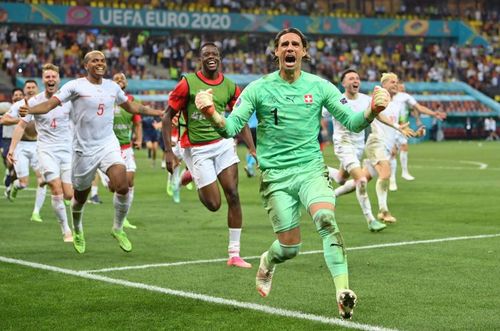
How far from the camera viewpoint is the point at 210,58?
39.8 feet

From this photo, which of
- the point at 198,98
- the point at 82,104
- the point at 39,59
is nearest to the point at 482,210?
the point at 82,104

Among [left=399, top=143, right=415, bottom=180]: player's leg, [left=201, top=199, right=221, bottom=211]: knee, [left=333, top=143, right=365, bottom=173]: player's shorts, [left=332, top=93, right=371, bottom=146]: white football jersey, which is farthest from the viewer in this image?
[left=399, top=143, right=415, bottom=180]: player's leg

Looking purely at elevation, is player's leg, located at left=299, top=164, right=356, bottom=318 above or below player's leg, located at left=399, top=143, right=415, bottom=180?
above

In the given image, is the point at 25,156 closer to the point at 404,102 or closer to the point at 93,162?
the point at 93,162

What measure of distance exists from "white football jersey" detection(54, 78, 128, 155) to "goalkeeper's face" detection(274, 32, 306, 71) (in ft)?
15.1

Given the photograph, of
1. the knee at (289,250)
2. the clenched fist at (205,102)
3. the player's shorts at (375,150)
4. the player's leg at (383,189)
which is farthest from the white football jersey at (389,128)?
the clenched fist at (205,102)

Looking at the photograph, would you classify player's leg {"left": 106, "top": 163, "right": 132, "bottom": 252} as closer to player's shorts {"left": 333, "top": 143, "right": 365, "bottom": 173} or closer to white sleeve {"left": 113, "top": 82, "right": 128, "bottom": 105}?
white sleeve {"left": 113, "top": 82, "right": 128, "bottom": 105}

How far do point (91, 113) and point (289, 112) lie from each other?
4.69m

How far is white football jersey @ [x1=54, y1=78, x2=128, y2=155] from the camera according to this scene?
12.6 meters

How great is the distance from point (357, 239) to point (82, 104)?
14.1 ft

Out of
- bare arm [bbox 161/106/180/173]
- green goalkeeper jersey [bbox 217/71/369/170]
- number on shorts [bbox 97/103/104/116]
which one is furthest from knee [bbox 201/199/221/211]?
green goalkeeper jersey [bbox 217/71/369/170]

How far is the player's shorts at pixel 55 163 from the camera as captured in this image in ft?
48.6

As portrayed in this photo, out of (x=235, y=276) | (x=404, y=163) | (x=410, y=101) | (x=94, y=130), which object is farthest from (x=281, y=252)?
(x=404, y=163)

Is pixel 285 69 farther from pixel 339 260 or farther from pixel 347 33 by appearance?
pixel 347 33
